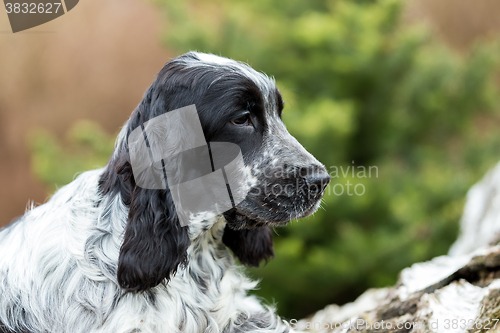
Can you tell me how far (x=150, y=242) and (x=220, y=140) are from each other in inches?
27.0

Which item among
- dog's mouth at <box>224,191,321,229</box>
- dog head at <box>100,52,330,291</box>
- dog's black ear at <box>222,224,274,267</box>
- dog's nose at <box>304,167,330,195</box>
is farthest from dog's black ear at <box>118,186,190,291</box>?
dog's nose at <box>304,167,330,195</box>

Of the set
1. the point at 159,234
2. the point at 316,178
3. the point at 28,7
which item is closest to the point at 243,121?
the point at 316,178

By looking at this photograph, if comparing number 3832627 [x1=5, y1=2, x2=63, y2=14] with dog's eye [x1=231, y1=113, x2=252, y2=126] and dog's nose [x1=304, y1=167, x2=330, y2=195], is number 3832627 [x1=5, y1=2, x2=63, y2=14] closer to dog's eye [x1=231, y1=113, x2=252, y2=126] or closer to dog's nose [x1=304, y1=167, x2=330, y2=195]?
dog's eye [x1=231, y1=113, x2=252, y2=126]

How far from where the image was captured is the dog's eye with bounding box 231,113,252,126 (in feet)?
8.96

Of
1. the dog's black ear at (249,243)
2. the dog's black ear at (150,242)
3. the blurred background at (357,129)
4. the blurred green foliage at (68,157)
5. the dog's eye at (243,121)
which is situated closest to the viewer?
the dog's black ear at (150,242)

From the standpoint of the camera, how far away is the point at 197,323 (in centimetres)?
266

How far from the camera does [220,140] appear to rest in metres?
2.70

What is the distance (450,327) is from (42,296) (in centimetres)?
225

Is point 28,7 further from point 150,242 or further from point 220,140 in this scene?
point 150,242

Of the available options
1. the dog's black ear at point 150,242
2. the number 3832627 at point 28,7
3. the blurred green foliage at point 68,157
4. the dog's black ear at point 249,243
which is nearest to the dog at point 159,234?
the dog's black ear at point 150,242

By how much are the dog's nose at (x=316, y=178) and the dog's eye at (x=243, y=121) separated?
18.0 inches

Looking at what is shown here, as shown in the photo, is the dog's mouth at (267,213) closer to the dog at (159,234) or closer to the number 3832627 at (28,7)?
the dog at (159,234)

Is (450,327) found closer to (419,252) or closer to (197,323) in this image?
(197,323)

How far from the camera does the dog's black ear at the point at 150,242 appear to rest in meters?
2.45
